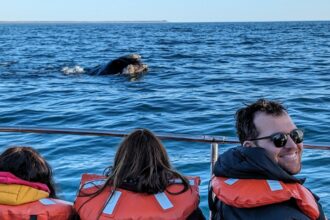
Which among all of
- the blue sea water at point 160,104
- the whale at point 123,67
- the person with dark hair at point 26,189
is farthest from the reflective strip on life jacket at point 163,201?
the whale at point 123,67

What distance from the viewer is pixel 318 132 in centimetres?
1141

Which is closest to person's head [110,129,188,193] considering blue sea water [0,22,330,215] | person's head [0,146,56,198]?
person's head [0,146,56,198]

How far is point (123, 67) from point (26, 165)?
69.6 feet

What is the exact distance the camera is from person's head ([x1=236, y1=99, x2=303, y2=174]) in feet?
9.60

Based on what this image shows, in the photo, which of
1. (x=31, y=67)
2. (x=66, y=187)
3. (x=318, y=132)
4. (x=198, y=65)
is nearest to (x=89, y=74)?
(x=31, y=67)

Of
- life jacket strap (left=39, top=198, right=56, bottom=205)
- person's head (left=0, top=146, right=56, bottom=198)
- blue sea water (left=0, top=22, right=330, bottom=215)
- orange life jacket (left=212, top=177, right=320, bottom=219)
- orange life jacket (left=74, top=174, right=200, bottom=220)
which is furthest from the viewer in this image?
blue sea water (left=0, top=22, right=330, bottom=215)

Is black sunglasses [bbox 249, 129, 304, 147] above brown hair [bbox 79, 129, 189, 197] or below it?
above

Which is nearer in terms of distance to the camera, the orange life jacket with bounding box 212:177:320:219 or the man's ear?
the orange life jacket with bounding box 212:177:320:219

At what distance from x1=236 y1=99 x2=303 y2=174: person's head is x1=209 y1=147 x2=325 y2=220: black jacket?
14 cm

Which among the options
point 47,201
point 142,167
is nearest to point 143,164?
point 142,167

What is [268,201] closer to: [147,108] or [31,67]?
[147,108]

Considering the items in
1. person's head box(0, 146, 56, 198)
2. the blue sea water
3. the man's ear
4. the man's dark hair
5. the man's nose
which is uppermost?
the man's dark hair

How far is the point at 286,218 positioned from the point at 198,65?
2572 centimetres

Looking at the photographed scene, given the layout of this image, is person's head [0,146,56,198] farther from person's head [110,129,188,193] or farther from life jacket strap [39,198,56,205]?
person's head [110,129,188,193]
